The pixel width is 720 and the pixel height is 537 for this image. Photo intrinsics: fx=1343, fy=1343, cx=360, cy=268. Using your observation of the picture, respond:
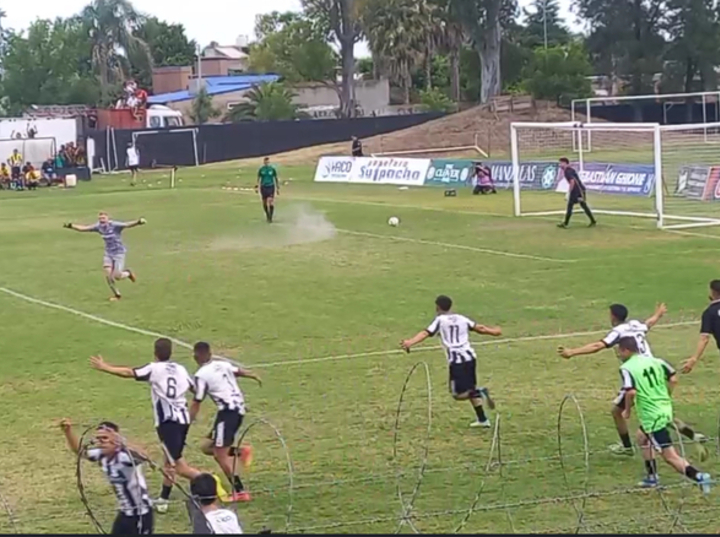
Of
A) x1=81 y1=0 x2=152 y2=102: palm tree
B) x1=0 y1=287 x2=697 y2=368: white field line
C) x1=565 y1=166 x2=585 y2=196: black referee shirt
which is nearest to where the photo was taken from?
x1=0 y1=287 x2=697 y2=368: white field line

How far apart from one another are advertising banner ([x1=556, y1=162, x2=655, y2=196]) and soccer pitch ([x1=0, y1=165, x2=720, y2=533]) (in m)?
6.24

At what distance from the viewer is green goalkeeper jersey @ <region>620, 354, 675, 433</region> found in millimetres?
11797

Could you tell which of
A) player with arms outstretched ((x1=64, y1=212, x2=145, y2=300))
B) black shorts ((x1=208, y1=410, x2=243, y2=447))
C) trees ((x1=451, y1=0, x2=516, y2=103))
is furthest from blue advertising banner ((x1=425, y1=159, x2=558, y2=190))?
black shorts ((x1=208, y1=410, x2=243, y2=447))

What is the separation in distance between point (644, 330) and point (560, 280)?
1263 cm

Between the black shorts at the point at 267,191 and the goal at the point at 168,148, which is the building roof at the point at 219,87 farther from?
the black shorts at the point at 267,191

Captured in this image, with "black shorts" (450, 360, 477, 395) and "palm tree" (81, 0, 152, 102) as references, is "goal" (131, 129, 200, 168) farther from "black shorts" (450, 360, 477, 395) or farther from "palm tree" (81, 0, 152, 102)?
"black shorts" (450, 360, 477, 395)

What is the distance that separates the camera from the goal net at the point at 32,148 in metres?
64.9

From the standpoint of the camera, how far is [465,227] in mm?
36531

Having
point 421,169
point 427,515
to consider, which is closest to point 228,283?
point 427,515

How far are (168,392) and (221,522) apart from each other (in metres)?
3.82

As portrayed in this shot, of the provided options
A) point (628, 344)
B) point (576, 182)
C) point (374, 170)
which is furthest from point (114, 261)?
point (374, 170)

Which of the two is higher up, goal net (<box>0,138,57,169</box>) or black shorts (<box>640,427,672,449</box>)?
goal net (<box>0,138,57,169</box>)

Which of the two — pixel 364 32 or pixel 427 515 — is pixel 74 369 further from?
pixel 364 32

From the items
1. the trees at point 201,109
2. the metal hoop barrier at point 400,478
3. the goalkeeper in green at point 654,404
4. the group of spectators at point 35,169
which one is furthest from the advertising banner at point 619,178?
the trees at point 201,109
